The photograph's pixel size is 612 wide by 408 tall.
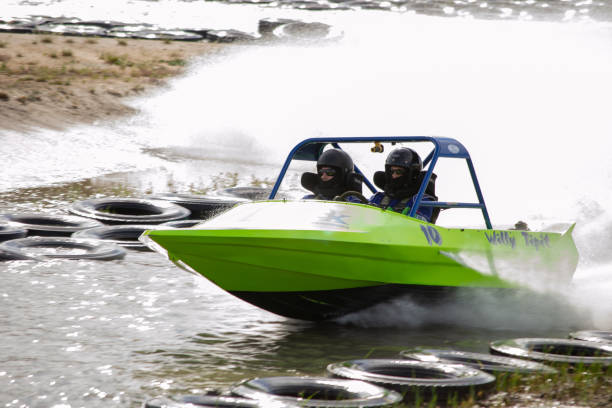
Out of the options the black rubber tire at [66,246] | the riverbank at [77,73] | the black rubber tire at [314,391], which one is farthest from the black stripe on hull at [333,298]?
the riverbank at [77,73]

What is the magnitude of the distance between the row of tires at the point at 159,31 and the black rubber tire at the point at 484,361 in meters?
35.3

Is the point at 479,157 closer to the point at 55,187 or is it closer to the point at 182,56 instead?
the point at 55,187

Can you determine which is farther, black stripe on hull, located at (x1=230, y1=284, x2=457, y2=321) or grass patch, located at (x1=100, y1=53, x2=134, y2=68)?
grass patch, located at (x1=100, y1=53, x2=134, y2=68)

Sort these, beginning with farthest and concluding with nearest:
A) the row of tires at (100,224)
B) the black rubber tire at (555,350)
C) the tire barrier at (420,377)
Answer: the row of tires at (100,224), the black rubber tire at (555,350), the tire barrier at (420,377)

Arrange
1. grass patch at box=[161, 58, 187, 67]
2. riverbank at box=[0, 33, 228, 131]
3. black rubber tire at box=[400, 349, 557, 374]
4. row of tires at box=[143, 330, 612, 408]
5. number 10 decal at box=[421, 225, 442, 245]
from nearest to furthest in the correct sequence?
1. row of tires at box=[143, 330, 612, 408]
2. black rubber tire at box=[400, 349, 557, 374]
3. number 10 decal at box=[421, 225, 442, 245]
4. riverbank at box=[0, 33, 228, 131]
5. grass patch at box=[161, 58, 187, 67]

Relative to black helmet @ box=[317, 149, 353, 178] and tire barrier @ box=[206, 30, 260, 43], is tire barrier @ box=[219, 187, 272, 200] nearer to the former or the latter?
black helmet @ box=[317, 149, 353, 178]

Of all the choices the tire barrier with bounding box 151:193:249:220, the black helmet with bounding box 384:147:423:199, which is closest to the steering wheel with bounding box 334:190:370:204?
the black helmet with bounding box 384:147:423:199

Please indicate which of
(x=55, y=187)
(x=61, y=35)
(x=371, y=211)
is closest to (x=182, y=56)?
(x=61, y=35)

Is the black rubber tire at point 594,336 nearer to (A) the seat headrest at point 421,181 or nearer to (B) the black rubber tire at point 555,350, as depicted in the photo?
(B) the black rubber tire at point 555,350

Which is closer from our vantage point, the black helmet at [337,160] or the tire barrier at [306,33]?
the black helmet at [337,160]

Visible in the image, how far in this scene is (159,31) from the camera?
135ft

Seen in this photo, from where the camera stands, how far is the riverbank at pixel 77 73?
2345 cm

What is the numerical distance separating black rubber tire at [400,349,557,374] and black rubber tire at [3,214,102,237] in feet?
21.4

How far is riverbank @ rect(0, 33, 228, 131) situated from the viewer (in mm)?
23453
